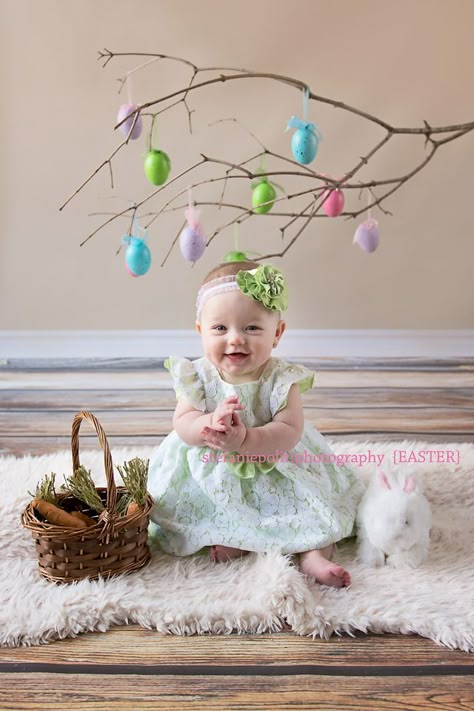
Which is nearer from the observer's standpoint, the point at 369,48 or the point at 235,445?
the point at 235,445

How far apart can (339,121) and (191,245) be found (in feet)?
4.41

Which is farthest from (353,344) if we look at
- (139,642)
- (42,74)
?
(139,642)

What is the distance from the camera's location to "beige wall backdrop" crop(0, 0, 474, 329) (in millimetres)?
2930

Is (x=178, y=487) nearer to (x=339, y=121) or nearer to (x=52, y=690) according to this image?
(x=52, y=690)

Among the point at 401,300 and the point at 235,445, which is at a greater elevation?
the point at 401,300

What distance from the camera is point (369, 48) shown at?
9.69 ft

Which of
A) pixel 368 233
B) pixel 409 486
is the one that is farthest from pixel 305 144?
pixel 409 486

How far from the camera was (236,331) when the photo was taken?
1430 millimetres

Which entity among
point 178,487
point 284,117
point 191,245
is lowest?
point 178,487

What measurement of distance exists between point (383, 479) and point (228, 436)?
349 millimetres

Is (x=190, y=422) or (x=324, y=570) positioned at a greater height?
(x=190, y=422)

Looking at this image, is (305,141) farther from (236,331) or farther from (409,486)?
(409,486)

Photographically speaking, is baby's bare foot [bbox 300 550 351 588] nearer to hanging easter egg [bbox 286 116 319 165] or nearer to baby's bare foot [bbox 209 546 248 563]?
baby's bare foot [bbox 209 546 248 563]

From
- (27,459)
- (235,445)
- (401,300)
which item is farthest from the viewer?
(401,300)
